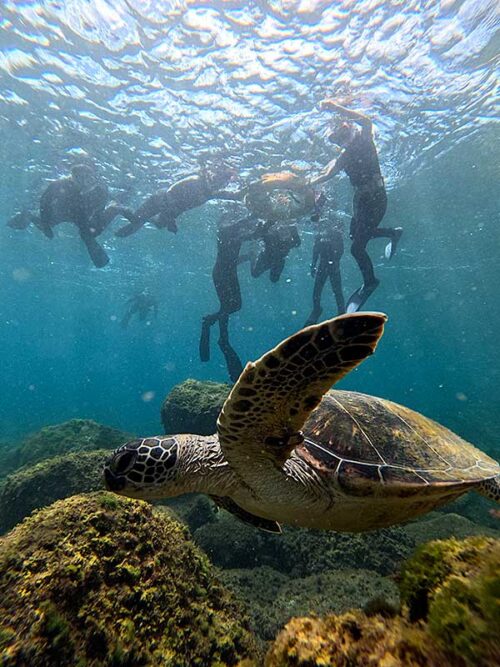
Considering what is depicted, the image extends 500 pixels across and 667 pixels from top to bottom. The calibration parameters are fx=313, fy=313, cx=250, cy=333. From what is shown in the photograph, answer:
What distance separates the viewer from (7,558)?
148cm

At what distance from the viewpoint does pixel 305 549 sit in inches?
162

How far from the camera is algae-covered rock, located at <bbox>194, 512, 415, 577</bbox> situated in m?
3.92

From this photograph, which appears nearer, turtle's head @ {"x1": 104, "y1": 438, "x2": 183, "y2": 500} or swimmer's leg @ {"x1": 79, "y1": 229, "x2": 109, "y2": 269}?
turtle's head @ {"x1": 104, "y1": 438, "x2": 183, "y2": 500}

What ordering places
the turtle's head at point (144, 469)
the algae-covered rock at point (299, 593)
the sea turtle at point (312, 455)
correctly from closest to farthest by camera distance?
1. the sea turtle at point (312, 455)
2. the turtle's head at point (144, 469)
3. the algae-covered rock at point (299, 593)

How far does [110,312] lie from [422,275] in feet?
140

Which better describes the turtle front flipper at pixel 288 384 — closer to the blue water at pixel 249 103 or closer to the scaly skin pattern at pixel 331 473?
the scaly skin pattern at pixel 331 473

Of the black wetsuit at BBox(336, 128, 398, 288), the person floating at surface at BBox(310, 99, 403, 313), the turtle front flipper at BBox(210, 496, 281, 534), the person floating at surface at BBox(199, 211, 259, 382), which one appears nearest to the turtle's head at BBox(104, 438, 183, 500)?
the turtle front flipper at BBox(210, 496, 281, 534)

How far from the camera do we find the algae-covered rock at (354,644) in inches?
36.9

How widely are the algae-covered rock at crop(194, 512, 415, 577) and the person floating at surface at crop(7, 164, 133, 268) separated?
10796mm

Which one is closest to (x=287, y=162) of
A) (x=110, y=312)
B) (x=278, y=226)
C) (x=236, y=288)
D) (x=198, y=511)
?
(x=278, y=226)

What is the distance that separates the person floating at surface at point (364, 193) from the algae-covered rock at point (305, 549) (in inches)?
229

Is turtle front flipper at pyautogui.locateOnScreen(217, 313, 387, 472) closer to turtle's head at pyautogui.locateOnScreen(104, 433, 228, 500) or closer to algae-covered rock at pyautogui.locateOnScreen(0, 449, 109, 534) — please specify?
turtle's head at pyautogui.locateOnScreen(104, 433, 228, 500)

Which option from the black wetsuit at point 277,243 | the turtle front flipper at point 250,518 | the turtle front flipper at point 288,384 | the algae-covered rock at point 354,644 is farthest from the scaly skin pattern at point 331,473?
the black wetsuit at point 277,243

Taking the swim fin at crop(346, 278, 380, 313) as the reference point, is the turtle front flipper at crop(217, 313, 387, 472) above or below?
below
